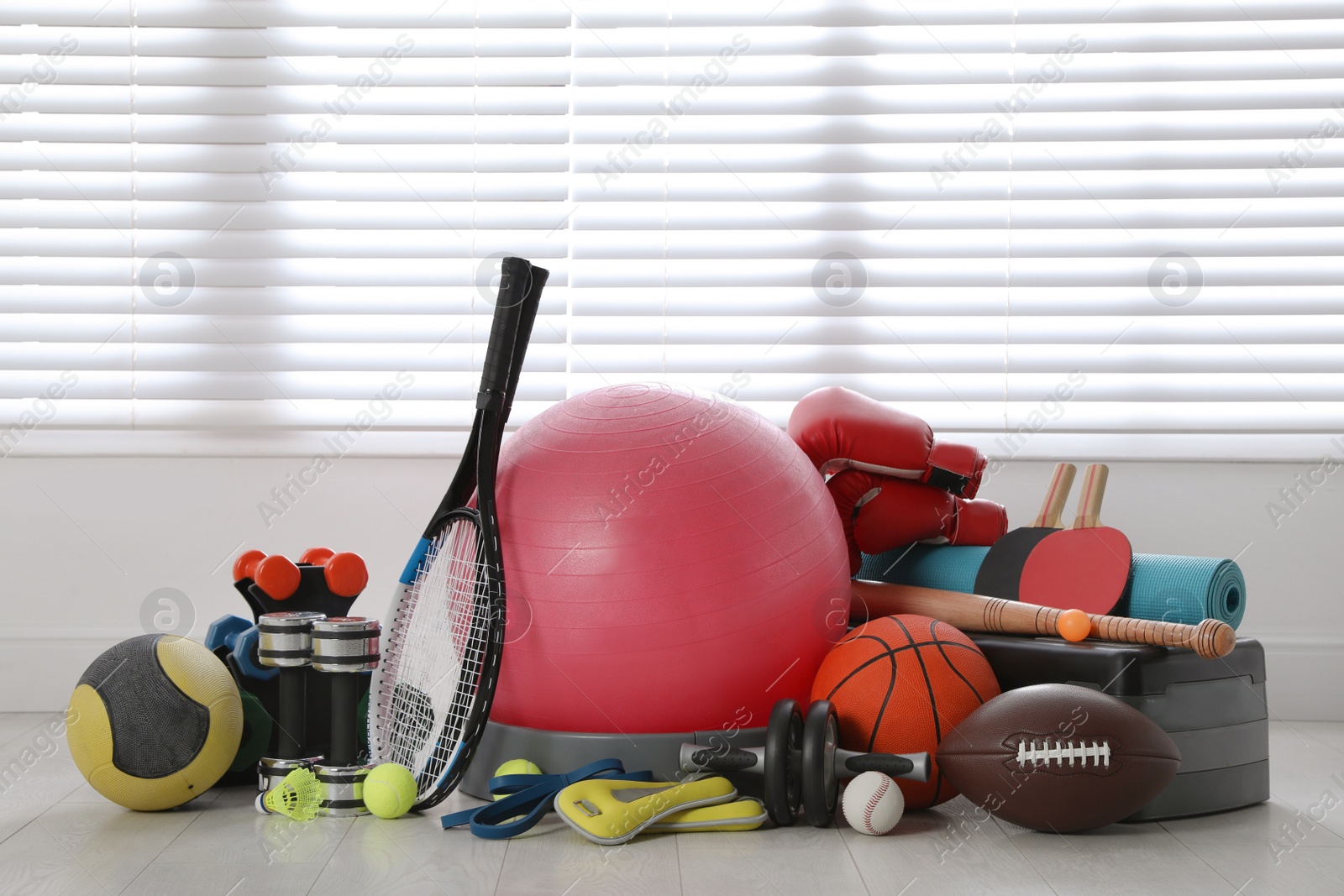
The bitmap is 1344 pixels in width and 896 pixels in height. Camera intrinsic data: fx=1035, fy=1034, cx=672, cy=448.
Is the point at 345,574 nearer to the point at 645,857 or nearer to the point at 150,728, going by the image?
the point at 150,728

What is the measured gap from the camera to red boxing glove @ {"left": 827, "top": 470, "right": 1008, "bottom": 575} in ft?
7.19

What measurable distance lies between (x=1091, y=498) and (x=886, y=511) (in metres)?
0.43

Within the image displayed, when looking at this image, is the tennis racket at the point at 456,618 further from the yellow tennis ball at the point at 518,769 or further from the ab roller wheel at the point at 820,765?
the ab roller wheel at the point at 820,765

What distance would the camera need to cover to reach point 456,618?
5.91 ft

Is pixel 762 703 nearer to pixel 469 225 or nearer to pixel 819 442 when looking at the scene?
pixel 819 442

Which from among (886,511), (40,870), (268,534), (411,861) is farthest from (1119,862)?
(268,534)

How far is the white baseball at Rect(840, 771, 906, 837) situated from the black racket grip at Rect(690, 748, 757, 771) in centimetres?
17

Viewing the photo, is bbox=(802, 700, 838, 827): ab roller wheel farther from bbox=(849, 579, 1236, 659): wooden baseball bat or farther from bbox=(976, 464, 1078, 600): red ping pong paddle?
bbox=(976, 464, 1078, 600): red ping pong paddle

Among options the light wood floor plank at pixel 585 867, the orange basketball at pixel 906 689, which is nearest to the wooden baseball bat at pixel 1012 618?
the orange basketball at pixel 906 689

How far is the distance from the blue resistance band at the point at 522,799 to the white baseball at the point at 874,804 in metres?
0.35

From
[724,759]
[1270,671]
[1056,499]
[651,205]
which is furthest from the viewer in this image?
[651,205]

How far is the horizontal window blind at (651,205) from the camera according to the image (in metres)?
2.86

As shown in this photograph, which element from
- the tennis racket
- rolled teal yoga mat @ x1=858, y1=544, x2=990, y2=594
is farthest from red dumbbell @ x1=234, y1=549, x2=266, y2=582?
rolled teal yoga mat @ x1=858, y1=544, x2=990, y2=594

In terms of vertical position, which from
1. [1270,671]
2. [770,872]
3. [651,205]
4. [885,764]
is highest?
[651,205]
